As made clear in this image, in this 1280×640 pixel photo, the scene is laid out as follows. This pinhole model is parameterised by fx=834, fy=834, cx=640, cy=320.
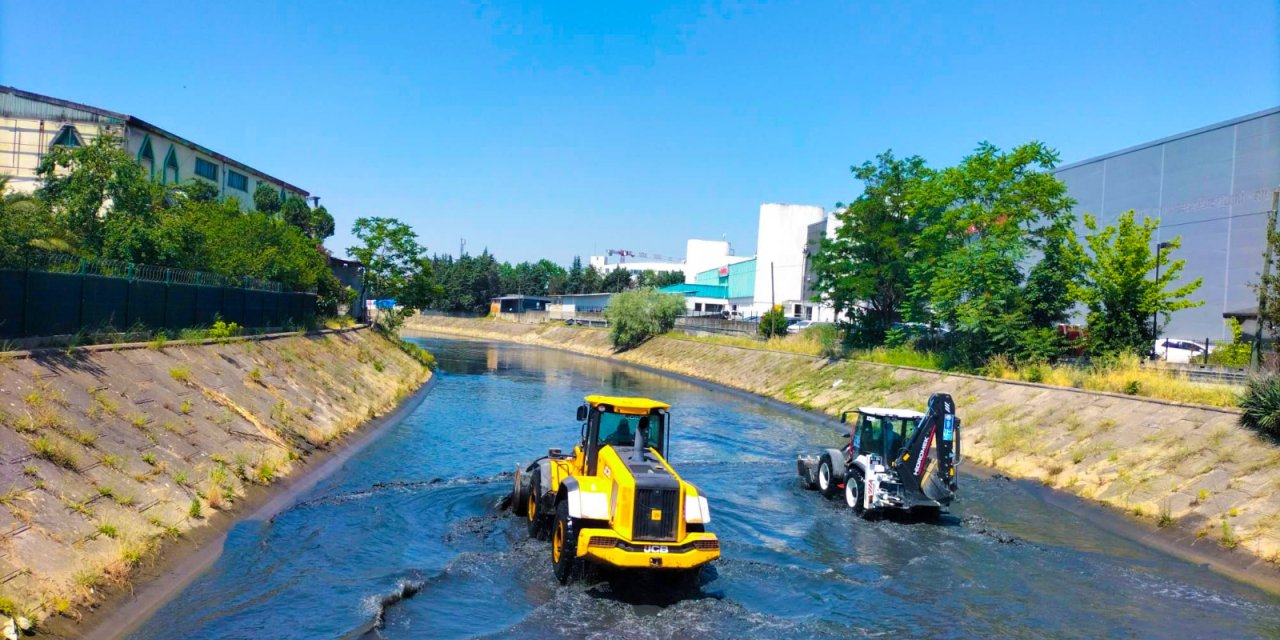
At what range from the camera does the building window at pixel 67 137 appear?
4706cm

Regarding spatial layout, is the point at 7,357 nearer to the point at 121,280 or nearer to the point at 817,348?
the point at 121,280

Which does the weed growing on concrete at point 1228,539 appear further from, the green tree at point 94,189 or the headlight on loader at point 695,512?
the green tree at point 94,189

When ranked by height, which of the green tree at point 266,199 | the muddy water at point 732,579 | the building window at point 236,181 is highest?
the building window at point 236,181

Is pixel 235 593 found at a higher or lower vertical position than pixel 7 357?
lower

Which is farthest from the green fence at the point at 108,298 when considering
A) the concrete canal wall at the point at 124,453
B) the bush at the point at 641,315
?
the bush at the point at 641,315

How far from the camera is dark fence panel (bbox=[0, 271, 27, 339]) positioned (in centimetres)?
1708

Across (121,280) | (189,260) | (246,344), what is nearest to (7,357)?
(121,280)

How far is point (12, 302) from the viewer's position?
1733cm

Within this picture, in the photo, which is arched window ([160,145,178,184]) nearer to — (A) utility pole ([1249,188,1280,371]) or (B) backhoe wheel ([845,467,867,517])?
(B) backhoe wheel ([845,467,867,517])

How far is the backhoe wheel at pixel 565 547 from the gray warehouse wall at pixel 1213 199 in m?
41.2

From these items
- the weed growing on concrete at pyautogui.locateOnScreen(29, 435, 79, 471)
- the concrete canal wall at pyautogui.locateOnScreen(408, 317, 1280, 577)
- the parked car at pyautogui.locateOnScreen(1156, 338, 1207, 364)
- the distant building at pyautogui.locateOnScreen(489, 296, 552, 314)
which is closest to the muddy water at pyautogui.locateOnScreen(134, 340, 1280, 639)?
the concrete canal wall at pyautogui.locateOnScreen(408, 317, 1280, 577)

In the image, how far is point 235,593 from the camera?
1215 cm

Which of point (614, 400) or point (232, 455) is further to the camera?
point (232, 455)

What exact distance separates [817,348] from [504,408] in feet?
76.1
